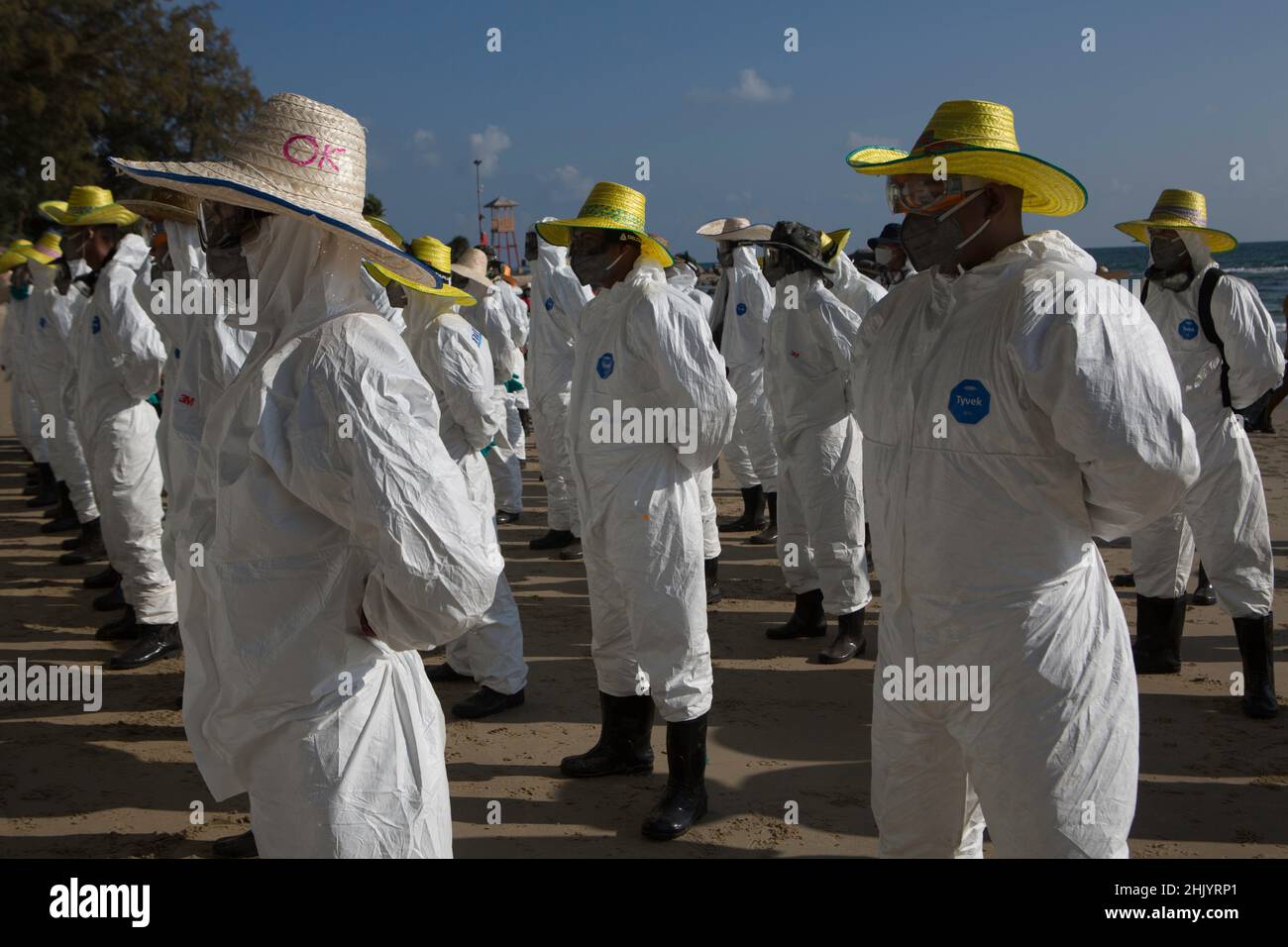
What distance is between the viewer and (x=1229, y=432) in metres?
5.57

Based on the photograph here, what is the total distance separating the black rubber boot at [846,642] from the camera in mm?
6309

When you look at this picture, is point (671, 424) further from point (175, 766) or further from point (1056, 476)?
point (175, 766)

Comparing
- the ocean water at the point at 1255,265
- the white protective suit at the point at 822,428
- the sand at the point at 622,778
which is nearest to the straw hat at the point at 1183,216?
the white protective suit at the point at 822,428

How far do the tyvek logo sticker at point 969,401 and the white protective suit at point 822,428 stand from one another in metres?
3.83

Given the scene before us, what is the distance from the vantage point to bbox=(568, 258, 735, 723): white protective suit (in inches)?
164

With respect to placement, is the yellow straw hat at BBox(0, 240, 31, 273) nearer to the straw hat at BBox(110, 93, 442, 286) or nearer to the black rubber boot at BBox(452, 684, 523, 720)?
the black rubber boot at BBox(452, 684, 523, 720)

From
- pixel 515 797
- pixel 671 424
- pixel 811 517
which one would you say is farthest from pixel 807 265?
pixel 515 797

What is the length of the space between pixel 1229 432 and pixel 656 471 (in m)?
3.20

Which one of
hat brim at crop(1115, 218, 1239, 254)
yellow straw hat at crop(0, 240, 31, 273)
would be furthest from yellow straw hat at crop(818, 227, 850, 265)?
yellow straw hat at crop(0, 240, 31, 273)

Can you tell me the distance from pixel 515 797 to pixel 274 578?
2.67 metres

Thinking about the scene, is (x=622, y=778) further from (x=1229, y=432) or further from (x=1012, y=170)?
(x=1229, y=432)

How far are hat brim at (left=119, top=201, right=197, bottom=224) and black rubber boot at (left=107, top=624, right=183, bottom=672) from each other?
248 cm

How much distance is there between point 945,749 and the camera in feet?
8.86

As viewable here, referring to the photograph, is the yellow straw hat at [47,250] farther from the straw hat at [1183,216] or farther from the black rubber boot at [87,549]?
the straw hat at [1183,216]
